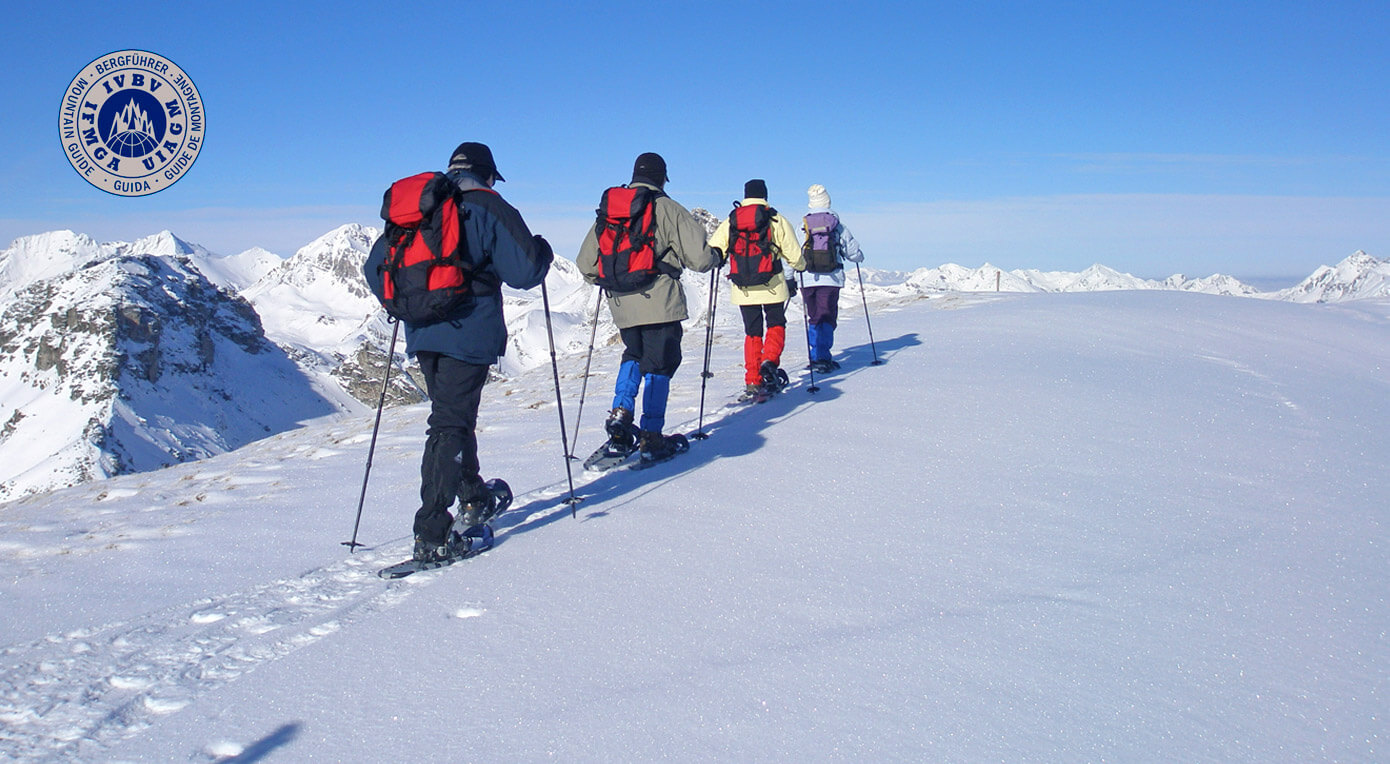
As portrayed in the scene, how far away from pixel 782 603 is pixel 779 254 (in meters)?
5.93

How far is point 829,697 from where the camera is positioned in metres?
3.32

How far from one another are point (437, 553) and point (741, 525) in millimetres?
1950

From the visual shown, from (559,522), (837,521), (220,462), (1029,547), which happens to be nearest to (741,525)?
(837,521)

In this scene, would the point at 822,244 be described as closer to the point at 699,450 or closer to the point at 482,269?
the point at 699,450

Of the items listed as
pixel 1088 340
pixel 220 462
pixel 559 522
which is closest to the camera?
pixel 559 522

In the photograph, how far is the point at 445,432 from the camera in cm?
524

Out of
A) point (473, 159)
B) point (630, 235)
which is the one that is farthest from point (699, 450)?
point (473, 159)

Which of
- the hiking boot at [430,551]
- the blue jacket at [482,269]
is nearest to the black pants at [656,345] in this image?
the blue jacket at [482,269]

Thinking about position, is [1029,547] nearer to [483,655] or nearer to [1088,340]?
[483,655]

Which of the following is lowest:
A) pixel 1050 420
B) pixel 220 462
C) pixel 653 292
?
pixel 220 462

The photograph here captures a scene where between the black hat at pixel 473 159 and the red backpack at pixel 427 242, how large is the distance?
0.37 metres

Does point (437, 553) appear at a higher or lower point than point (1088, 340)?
lower

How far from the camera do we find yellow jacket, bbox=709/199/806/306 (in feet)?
30.8

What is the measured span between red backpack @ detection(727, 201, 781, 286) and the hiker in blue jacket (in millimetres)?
4367
